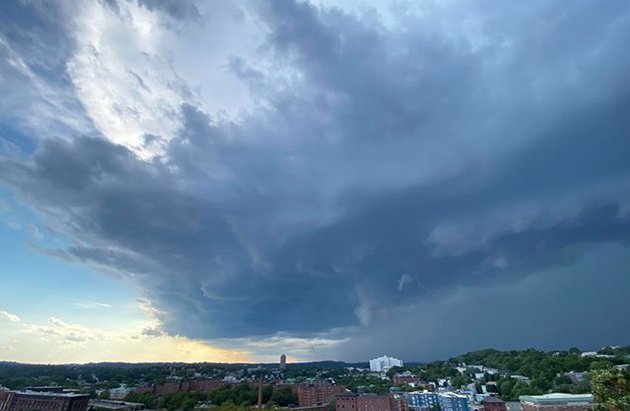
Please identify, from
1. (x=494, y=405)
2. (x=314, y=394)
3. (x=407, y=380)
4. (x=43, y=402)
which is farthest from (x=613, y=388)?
(x=407, y=380)

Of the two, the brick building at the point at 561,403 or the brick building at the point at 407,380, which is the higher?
the brick building at the point at 407,380

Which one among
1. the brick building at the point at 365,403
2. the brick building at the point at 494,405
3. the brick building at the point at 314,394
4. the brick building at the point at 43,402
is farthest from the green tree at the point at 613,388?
the brick building at the point at 43,402

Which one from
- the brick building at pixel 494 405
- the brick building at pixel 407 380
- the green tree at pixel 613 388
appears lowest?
the brick building at pixel 494 405

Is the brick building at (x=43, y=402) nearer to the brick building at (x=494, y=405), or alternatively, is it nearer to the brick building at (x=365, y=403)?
the brick building at (x=365, y=403)

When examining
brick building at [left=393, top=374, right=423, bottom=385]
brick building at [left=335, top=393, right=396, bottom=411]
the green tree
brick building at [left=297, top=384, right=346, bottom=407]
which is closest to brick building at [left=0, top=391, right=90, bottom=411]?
brick building at [left=297, top=384, right=346, bottom=407]

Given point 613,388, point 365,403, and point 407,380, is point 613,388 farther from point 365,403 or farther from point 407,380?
point 407,380
